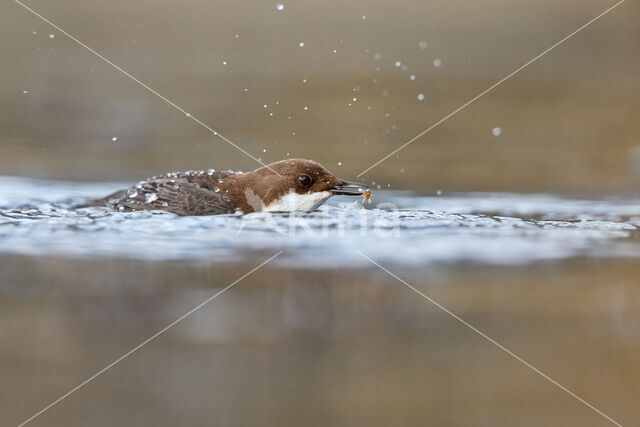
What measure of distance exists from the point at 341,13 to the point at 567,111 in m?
3.32

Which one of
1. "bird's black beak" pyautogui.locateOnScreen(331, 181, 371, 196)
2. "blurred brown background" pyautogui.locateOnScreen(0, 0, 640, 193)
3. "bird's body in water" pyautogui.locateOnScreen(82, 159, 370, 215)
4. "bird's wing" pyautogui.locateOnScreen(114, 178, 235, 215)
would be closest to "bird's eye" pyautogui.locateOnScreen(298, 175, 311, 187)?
"bird's body in water" pyautogui.locateOnScreen(82, 159, 370, 215)

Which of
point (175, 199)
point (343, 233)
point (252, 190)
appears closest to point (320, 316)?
point (343, 233)

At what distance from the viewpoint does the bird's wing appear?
5.75 m

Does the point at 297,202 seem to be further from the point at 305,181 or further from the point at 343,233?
the point at 343,233

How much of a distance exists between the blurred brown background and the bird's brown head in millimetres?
1362

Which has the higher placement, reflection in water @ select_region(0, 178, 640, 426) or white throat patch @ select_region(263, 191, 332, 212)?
white throat patch @ select_region(263, 191, 332, 212)

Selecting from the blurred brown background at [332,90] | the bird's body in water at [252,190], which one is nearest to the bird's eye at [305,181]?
the bird's body in water at [252,190]

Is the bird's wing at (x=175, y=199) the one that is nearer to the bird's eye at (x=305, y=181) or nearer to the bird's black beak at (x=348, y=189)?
the bird's eye at (x=305, y=181)

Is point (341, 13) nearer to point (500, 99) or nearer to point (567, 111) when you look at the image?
point (500, 99)

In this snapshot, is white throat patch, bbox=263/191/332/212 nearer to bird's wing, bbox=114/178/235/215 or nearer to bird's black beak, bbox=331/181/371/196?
bird's black beak, bbox=331/181/371/196

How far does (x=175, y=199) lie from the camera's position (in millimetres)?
5758

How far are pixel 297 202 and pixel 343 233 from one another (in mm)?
790

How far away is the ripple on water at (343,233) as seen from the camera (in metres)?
4.90

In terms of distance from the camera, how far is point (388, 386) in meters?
3.29
